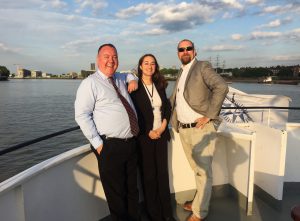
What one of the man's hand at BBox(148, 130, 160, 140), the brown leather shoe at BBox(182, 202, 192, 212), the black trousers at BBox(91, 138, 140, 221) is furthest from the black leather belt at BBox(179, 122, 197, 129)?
the brown leather shoe at BBox(182, 202, 192, 212)

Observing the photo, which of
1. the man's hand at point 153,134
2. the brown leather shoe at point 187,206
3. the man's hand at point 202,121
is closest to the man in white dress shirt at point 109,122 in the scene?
the man's hand at point 153,134

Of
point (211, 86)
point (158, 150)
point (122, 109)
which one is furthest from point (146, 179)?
point (211, 86)

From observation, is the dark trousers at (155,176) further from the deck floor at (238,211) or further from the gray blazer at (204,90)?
the gray blazer at (204,90)

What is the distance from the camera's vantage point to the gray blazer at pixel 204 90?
9.32 ft

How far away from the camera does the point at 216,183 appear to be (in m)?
4.01

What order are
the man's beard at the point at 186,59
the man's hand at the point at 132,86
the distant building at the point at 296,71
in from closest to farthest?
the man's hand at the point at 132,86 < the man's beard at the point at 186,59 < the distant building at the point at 296,71

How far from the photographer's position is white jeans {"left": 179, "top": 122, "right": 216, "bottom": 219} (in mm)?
3066

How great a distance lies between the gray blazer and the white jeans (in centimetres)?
21

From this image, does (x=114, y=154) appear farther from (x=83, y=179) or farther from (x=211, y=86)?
(x=211, y=86)

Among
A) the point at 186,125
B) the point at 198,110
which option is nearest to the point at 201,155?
the point at 186,125

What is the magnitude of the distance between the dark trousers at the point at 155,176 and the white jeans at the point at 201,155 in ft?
0.84

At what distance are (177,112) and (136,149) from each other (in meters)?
0.62

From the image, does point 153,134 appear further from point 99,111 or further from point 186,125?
point 99,111

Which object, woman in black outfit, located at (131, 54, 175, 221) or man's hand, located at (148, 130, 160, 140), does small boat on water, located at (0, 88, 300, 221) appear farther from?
man's hand, located at (148, 130, 160, 140)
